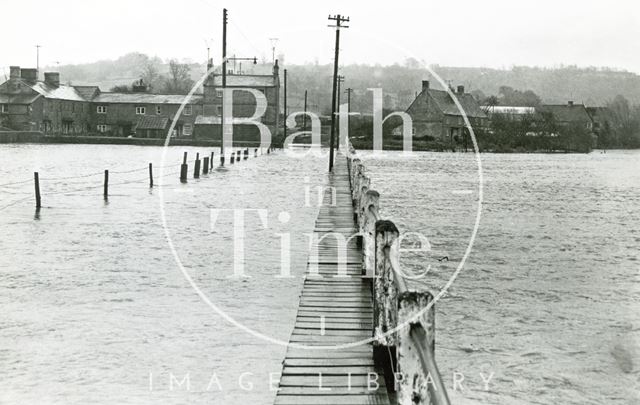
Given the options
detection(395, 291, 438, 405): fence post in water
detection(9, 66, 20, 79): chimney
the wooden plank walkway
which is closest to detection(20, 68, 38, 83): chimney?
detection(9, 66, 20, 79): chimney

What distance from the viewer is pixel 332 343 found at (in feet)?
23.4

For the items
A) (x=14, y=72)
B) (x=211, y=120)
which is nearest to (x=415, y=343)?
(x=211, y=120)

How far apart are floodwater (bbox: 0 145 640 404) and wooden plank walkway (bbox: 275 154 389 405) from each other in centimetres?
70

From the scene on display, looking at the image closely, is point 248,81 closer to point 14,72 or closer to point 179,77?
point 14,72

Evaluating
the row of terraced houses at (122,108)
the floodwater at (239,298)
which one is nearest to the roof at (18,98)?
the row of terraced houses at (122,108)

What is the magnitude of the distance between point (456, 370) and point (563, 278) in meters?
6.85

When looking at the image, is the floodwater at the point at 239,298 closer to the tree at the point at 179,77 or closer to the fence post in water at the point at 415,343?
the fence post in water at the point at 415,343

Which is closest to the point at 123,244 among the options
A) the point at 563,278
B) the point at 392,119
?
the point at 563,278

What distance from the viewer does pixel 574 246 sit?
1912 centimetres

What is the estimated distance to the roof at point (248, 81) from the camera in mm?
87750

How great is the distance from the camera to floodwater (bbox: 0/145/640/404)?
8039mm

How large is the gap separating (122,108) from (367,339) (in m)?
89.0

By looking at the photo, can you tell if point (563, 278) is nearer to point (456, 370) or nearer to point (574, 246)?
point (574, 246)

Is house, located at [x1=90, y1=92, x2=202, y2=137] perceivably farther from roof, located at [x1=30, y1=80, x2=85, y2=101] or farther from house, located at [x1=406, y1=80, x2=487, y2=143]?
house, located at [x1=406, y1=80, x2=487, y2=143]
